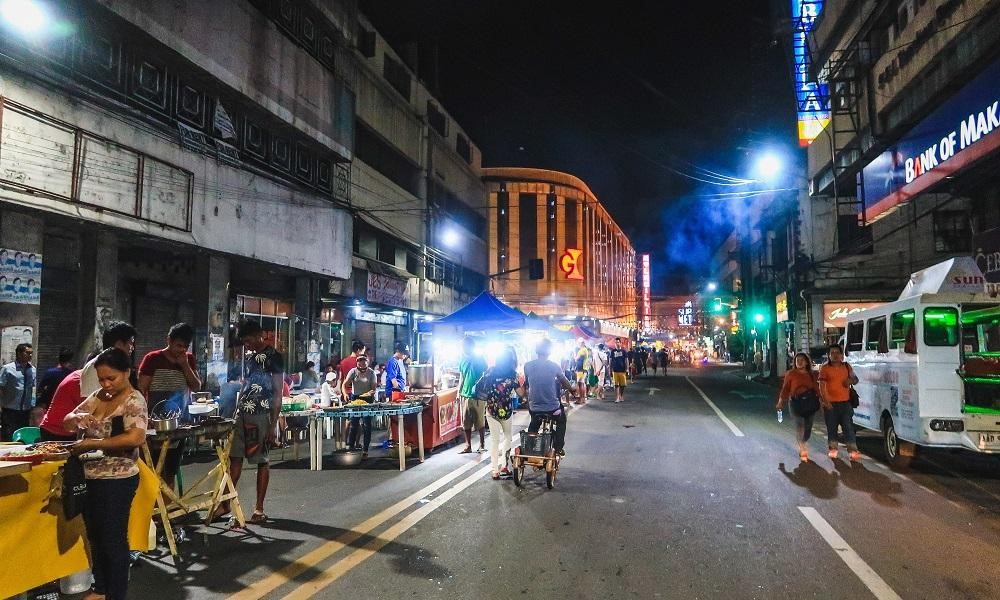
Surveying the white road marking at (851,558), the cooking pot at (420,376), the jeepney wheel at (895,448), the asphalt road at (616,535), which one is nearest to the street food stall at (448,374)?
the cooking pot at (420,376)

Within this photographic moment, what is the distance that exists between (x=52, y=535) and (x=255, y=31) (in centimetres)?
1520

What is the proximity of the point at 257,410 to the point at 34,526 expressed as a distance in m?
2.49

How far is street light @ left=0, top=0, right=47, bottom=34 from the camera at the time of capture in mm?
9500

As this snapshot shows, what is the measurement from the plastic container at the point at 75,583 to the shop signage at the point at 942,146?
49.6 ft

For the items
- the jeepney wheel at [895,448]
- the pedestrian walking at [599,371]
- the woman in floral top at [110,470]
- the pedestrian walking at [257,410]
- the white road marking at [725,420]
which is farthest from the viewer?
the pedestrian walking at [599,371]

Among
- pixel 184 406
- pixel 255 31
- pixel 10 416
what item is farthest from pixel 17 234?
pixel 255 31

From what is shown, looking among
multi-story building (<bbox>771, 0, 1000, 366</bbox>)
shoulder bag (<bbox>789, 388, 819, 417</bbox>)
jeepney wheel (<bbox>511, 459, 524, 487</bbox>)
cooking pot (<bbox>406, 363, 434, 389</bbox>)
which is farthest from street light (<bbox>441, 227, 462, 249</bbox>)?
jeepney wheel (<bbox>511, 459, 524, 487</bbox>)

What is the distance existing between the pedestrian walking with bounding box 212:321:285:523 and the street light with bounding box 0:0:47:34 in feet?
25.8

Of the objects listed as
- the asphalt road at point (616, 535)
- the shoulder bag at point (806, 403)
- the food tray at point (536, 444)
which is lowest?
the asphalt road at point (616, 535)

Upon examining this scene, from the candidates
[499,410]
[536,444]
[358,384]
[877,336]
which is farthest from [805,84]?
[536,444]

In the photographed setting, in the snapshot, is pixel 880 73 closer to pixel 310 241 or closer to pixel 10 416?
pixel 310 241

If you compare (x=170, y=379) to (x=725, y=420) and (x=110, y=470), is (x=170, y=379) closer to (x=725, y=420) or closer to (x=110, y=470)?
(x=110, y=470)

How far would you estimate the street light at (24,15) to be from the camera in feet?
31.2

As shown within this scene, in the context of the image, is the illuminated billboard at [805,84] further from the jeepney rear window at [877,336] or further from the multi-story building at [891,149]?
the jeepney rear window at [877,336]
